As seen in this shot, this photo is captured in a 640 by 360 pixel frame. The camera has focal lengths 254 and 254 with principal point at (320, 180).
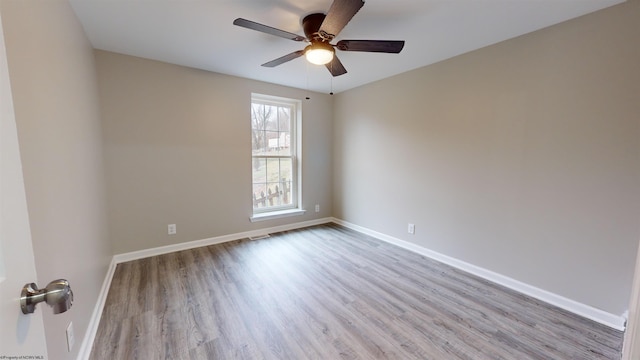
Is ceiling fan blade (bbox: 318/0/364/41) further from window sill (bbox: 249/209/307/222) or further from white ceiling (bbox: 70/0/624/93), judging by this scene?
window sill (bbox: 249/209/307/222)

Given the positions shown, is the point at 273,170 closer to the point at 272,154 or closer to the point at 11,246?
the point at 272,154

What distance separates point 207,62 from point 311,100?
1776mm

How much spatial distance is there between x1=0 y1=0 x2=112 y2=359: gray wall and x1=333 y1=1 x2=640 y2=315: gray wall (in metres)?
3.25

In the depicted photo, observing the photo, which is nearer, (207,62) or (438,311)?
(438,311)

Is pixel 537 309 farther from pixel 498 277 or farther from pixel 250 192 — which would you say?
pixel 250 192

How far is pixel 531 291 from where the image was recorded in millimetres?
2326

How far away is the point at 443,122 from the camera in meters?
2.95

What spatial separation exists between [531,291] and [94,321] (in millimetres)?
3597

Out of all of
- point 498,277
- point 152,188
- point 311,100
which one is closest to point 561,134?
point 498,277

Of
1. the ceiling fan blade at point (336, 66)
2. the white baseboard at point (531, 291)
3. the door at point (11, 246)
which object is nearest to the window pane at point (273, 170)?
the ceiling fan blade at point (336, 66)

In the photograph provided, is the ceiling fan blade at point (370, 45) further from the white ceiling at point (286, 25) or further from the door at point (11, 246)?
the door at point (11, 246)

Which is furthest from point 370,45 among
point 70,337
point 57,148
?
point 70,337

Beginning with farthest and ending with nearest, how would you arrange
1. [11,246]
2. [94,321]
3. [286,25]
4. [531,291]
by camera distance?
[531,291] < [286,25] < [94,321] < [11,246]

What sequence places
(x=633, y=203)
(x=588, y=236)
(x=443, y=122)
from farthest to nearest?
1. (x=443, y=122)
2. (x=588, y=236)
3. (x=633, y=203)
